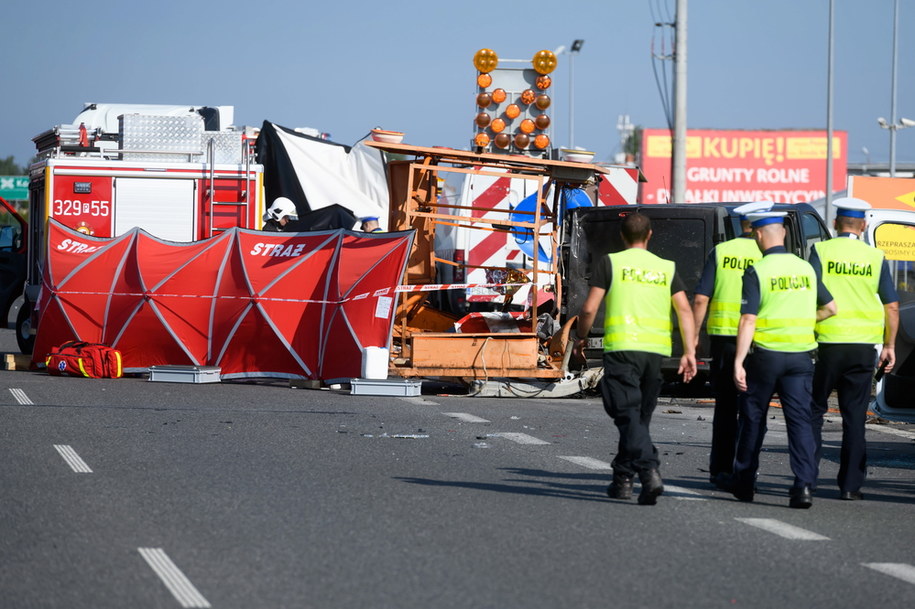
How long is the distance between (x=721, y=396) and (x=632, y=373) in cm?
117

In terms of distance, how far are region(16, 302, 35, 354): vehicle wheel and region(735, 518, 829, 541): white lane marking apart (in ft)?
44.1

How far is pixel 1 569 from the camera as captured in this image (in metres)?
6.37

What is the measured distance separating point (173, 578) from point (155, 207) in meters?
13.0

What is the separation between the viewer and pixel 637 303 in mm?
8688

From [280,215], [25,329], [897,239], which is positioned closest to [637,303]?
[897,239]

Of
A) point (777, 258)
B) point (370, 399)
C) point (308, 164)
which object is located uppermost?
point (308, 164)

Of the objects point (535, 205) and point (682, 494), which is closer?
point (682, 494)

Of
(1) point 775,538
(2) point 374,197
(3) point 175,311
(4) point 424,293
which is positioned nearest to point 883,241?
(1) point 775,538

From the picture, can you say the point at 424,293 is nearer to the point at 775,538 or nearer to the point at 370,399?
the point at 370,399

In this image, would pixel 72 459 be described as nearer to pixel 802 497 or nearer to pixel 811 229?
pixel 802 497

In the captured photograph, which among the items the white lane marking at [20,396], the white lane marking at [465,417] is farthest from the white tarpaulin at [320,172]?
the white lane marking at [465,417]

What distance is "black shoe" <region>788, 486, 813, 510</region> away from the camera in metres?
8.62

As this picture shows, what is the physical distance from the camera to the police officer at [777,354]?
8695 mm

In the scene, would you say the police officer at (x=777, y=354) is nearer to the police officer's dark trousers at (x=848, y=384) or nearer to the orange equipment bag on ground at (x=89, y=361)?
the police officer's dark trousers at (x=848, y=384)
